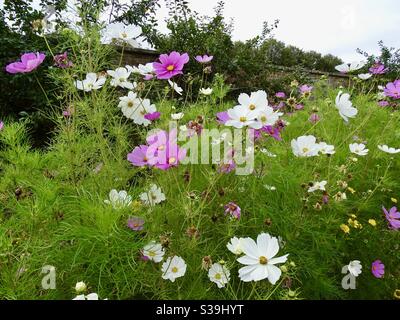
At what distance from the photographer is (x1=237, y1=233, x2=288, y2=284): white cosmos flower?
878 mm

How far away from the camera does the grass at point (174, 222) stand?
3.37 ft

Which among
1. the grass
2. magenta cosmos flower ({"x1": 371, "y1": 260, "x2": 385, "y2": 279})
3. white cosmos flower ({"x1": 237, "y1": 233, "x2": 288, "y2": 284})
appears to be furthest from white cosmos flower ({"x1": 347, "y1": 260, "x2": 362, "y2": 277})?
white cosmos flower ({"x1": 237, "y1": 233, "x2": 288, "y2": 284})

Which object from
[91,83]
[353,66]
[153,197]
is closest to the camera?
[153,197]

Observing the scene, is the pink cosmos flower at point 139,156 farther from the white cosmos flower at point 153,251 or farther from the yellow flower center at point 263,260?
the yellow flower center at point 263,260

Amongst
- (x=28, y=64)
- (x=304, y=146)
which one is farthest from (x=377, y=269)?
(x=28, y=64)

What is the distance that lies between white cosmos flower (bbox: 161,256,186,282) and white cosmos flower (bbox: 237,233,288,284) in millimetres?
166

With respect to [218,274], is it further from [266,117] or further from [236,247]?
[266,117]

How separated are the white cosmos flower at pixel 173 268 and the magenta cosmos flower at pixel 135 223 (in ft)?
0.36

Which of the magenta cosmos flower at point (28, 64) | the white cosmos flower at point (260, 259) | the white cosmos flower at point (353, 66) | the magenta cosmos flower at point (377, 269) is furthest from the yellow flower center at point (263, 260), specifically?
the white cosmos flower at point (353, 66)

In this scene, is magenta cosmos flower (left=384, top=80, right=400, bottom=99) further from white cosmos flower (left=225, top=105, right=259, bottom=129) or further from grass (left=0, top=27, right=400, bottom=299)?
white cosmos flower (left=225, top=105, right=259, bottom=129)

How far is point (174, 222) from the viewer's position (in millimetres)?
1201

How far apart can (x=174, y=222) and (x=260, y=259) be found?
14.0 inches
